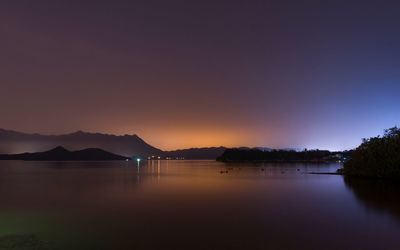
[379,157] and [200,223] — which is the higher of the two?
[379,157]

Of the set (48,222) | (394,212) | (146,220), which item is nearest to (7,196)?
(48,222)

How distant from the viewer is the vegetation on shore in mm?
71750

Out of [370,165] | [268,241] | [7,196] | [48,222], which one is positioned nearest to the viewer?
[268,241]

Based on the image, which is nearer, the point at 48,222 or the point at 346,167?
the point at 48,222

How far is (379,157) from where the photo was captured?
245 feet

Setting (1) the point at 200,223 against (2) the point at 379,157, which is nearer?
(1) the point at 200,223

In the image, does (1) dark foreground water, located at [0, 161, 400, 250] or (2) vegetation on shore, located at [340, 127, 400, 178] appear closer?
(1) dark foreground water, located at [0, 161, 400, 250]

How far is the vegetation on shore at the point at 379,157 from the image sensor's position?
7175cm

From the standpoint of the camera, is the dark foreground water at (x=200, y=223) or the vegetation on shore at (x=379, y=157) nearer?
the dark foreground water at (x=200, y=223)

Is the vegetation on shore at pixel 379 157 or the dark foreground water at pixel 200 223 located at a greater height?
the vegetation on shore at pixel 379 157

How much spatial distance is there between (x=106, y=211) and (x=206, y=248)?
57.9ft

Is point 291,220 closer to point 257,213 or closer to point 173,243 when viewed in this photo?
point 257,213

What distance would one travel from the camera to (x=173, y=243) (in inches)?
909

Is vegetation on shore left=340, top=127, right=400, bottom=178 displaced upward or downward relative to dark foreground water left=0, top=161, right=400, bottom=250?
upward
